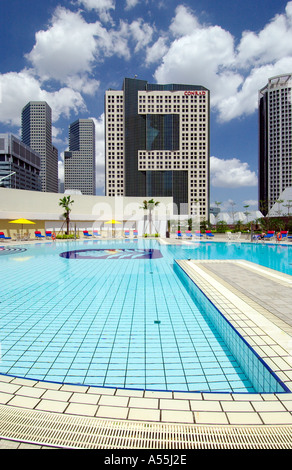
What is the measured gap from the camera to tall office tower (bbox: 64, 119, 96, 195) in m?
164

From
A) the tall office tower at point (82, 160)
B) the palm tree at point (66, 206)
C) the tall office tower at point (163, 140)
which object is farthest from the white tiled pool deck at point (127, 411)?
the tall office tower at point (82, 160)

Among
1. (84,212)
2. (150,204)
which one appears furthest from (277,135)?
(84,212)

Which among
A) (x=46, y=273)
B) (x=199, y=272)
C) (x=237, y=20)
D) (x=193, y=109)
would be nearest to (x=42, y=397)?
(x=199, y=272)

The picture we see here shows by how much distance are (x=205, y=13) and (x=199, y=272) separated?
13.1 m

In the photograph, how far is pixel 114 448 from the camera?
4.67 feet

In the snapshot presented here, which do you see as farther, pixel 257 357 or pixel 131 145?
pixel 131 145

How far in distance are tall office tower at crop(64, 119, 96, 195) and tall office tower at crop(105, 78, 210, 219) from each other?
95576 millimetres

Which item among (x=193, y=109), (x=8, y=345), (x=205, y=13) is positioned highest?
(x=193, y=109)

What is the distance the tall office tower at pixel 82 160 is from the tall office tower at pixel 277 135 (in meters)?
110

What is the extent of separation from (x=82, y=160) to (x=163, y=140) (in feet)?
368

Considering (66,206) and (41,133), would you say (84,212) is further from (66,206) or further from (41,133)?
(41,133)

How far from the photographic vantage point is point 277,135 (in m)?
87.4

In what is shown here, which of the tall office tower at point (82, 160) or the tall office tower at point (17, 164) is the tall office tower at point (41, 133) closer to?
the tall office tower at point (82, 160)

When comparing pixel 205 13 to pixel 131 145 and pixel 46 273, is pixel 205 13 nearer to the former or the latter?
pixel 46 273
